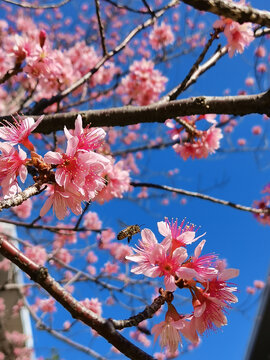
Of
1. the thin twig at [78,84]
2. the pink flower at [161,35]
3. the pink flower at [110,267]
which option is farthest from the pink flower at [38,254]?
the pink flower at [161,35]

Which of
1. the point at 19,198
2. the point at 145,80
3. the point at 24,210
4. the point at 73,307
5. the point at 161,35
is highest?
the point at 161,35

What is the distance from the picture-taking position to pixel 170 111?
5.63ft

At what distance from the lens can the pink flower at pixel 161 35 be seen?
16.7 feet

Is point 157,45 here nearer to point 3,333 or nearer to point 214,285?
point 214,285

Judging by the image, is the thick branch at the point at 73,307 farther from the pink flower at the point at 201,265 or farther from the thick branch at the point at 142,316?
the pink flower at the point at 201,265

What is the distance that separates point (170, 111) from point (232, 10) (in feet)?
1.87

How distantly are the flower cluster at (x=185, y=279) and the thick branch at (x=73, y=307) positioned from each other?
4.7 inches

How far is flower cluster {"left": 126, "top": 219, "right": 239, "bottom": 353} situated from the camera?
42.0 inches

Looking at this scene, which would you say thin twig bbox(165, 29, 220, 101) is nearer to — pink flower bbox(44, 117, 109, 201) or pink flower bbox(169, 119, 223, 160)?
pink flower bbox(169, 119, 223, 160)

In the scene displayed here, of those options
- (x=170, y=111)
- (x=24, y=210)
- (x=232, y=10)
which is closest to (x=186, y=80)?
(x=170, y=111)

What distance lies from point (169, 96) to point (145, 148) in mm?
2623

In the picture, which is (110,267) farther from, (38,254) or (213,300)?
(213,300)

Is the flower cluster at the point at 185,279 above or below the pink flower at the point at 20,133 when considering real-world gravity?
below

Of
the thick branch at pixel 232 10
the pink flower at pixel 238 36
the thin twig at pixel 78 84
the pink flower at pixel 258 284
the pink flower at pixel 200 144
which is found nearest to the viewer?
the thick branch at pixel 232 10
